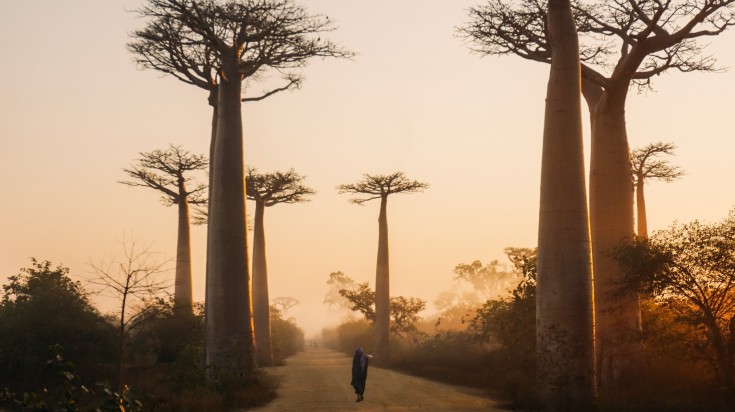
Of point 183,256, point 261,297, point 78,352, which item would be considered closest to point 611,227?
point 78,352

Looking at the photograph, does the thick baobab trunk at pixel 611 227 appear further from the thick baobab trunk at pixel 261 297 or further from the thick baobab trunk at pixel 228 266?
the thick baobab trunk at pixel 261 297

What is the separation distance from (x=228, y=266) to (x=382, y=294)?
15.3m

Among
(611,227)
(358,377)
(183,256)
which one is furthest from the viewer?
(183,256)

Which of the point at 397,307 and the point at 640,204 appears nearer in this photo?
the point at 640,204

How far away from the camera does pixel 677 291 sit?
12.1 meters

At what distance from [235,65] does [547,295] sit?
10076 mm

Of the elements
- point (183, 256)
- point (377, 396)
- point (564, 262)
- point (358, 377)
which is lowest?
point (377, 396)

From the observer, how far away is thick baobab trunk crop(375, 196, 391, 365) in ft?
102

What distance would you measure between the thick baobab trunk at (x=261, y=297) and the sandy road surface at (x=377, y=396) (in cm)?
905

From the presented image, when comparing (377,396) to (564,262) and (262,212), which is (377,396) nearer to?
(564,262)

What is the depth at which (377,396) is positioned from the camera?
1505 cm

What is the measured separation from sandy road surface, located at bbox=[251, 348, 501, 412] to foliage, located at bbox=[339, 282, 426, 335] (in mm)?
18535

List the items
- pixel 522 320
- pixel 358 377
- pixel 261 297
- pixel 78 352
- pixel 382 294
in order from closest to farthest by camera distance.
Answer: pixel 358 377, pixel 522 320, pixel 78 352, pixel 261 297, pixel 382 294

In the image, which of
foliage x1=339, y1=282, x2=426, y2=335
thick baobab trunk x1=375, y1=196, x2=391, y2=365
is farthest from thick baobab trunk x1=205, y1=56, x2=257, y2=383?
foliage x1=339, y1=282, x2=426, y2=335
